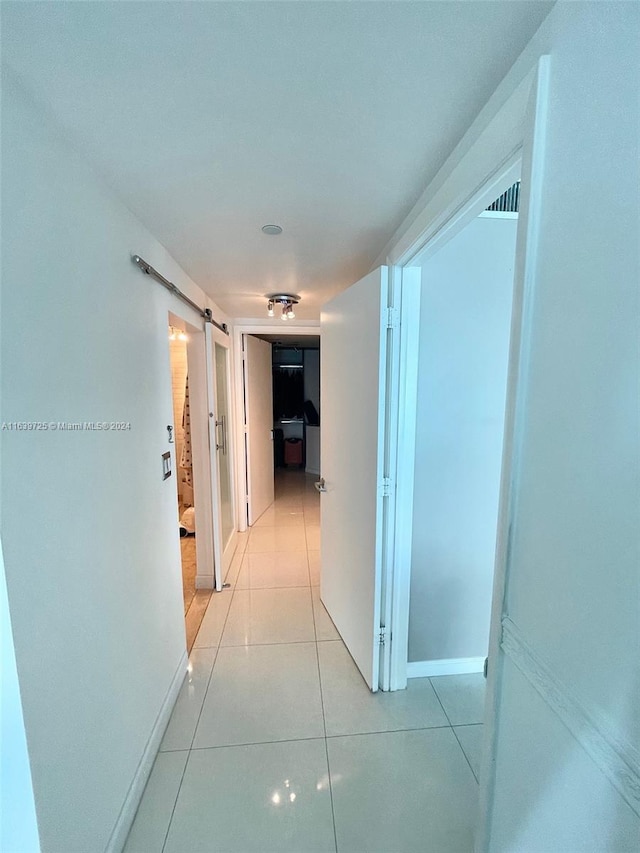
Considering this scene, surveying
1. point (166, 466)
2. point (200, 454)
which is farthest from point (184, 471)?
point (166, 466)

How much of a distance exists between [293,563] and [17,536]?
2.50m

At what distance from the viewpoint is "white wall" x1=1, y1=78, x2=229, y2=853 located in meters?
0.76

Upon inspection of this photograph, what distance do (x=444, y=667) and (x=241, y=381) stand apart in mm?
2815

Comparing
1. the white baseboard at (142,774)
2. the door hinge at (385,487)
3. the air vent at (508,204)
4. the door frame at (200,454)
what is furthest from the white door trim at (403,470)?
the door frame at (200,454)

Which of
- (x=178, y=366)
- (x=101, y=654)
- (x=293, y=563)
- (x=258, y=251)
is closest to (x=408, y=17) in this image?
(x=258, y=251)

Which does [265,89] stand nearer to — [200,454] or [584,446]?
[584,446]

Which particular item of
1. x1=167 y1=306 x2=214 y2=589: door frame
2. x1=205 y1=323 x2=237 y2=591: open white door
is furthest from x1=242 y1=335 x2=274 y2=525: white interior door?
x1=167 y1=306 x2=214 y2=589: door frame

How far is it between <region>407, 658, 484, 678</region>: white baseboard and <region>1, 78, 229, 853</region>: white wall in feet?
4.21

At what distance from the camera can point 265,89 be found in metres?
0.74

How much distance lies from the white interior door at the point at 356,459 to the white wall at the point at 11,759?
1280 millimetres

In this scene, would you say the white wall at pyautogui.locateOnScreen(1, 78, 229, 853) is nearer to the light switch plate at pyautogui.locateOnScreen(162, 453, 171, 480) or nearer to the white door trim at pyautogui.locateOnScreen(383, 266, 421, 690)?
the light switch plate at pyautogui.locateOnScreen(162, 453, 171, 480)

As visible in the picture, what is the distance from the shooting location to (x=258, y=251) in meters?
1.67

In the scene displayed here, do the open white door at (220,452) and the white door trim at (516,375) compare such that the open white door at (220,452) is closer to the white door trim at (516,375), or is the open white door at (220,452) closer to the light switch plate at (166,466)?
the light switch plate at (166,466)

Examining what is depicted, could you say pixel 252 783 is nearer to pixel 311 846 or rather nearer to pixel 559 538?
pixel 311 846
